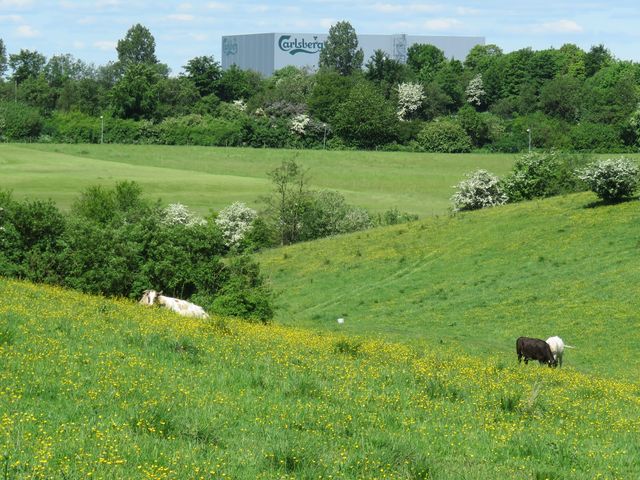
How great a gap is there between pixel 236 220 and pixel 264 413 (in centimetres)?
8356

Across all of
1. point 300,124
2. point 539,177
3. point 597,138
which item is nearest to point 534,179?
point 539,177

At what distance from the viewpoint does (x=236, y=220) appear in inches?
3831

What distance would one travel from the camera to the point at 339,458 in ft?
39.9

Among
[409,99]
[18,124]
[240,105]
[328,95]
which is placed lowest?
[18,124]

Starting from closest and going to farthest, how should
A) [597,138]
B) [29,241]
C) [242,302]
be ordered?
[242,302]
[29,241]
[597,138]

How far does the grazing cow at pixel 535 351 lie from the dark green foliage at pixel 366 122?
138m

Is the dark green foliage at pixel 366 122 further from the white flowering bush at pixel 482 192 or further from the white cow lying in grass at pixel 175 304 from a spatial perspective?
the white cow lying in grass at pixel 175 304

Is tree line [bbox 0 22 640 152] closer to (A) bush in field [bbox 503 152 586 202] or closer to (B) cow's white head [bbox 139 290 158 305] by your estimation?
(A) bush in field [bbox 503 152 586 202]

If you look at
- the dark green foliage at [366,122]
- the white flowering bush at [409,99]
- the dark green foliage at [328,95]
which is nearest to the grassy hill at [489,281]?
the dark green foliage at [366,122]

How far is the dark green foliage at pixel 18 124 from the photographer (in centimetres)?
16344

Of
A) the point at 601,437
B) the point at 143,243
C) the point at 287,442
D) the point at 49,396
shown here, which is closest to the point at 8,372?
the point at 49,396

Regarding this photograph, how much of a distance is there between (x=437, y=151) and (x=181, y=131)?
146 feet

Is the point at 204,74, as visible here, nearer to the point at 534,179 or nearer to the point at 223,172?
the point at 223,172

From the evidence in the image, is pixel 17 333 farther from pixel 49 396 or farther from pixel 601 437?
pixel 601 437
